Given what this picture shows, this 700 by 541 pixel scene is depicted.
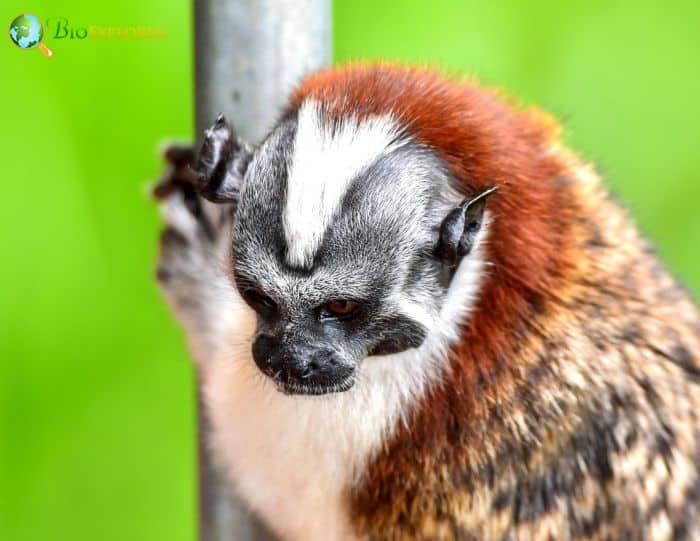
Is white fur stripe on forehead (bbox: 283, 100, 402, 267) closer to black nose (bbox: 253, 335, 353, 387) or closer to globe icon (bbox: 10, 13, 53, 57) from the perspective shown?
black nose (bbox: 253, 335, 353, 387)

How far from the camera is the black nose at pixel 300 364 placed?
7.60ft

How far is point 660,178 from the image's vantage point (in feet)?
14.9

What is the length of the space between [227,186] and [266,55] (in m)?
0.28

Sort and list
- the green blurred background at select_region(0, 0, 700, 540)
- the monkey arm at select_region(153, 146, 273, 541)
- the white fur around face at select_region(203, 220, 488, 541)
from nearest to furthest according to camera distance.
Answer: the white fur around face at select_region(203, 220, 488, 541) < the monkey arm at select_region(153, 146, 273, 541) < the green blurred background at select_region(0, 0, 700, 540)

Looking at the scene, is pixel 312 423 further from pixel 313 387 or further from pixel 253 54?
pixel 253 54

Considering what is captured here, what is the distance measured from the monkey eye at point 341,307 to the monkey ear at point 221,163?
0.32 meters

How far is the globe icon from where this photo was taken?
11.0ft


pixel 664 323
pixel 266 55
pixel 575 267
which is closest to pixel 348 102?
pixel 266 55

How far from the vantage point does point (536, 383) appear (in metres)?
2.51

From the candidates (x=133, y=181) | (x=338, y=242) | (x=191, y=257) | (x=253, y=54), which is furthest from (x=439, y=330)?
(x=133, y=181)

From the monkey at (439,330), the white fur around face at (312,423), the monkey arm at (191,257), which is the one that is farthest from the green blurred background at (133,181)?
the monkey at (439,330)

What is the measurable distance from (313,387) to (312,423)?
247 millimetres

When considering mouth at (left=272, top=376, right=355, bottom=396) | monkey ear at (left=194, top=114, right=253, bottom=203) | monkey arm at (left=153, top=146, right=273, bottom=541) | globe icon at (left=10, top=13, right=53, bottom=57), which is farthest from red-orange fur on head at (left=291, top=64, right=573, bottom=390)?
globe icon at (left=10, top=13, right=53, bottom=57)

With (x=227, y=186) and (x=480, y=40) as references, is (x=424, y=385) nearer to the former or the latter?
(x=227, y=186)
